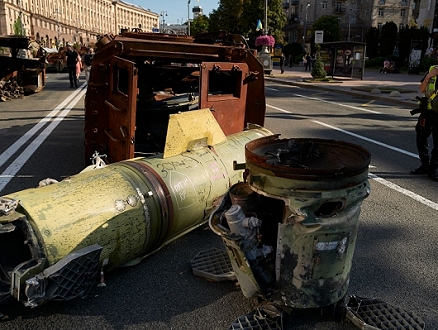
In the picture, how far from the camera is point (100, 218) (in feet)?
10.9

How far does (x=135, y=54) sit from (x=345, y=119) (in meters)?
8.98

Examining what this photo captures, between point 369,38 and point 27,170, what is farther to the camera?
point 369,38

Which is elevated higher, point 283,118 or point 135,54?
point 135,54

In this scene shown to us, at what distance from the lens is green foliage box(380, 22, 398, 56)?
46.3 meters

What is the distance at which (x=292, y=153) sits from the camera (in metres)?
3.12

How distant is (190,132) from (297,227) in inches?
81.6

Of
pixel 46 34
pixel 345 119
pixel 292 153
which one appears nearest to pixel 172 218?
pixel 292 153

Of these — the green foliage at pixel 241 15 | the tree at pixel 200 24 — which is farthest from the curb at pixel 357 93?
the tree at pixel 200 24

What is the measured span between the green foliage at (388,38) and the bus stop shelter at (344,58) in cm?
1916

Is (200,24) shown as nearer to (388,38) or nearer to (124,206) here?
(388,38)

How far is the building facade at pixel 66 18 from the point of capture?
78.6 metres

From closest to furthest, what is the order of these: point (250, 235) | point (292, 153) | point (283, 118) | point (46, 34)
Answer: point (250, 235) → point (292, 153) → point (283, 118) → point (46, 34)

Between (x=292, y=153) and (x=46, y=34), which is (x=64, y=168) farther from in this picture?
(x=46, y=34)

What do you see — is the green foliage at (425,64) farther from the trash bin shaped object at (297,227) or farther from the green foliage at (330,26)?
the trash bin shaped object at (297,227)
